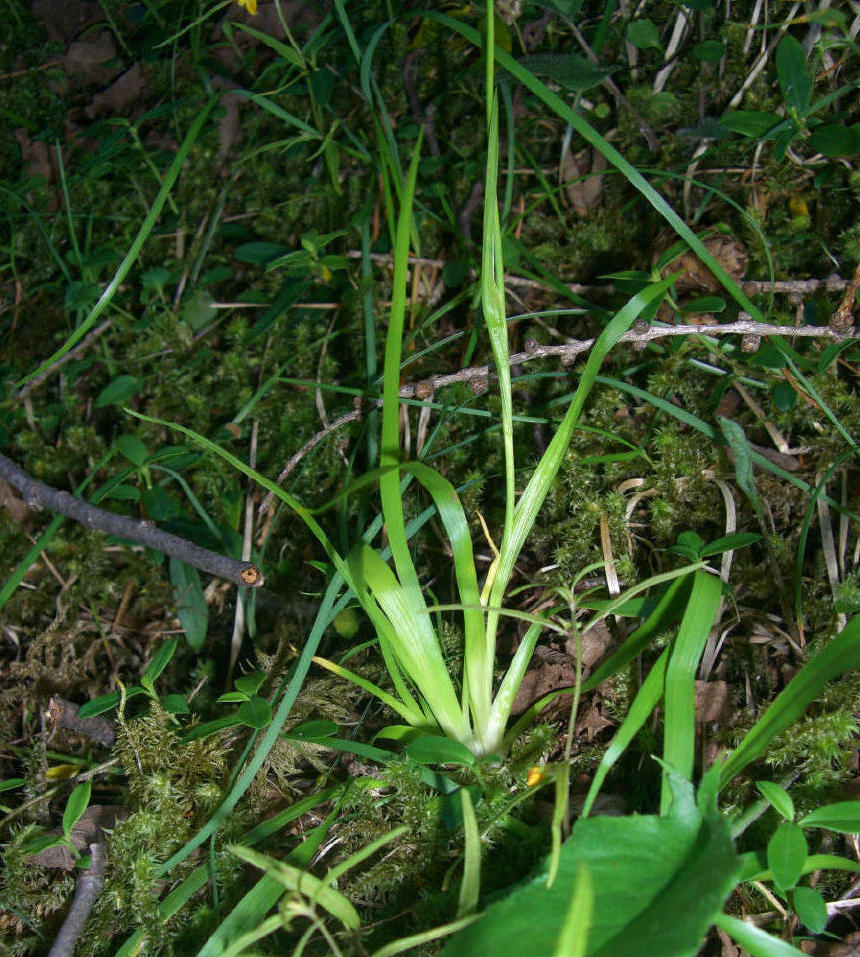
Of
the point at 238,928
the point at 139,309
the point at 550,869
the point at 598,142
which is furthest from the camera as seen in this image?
the point at 139,309

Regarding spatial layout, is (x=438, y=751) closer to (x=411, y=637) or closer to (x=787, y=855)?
(x=411, y=637)

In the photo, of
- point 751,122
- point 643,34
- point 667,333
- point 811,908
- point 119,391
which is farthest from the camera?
A: point 119,391

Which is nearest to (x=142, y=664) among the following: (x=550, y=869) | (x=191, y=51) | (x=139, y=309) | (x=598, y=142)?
(x=139, y=309)

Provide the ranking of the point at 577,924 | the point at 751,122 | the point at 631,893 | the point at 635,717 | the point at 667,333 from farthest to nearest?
1. the point at 751,122
2. the point at 667,333
3. the point at 635,717
4. the point at 631,893
5. the point at 577,924

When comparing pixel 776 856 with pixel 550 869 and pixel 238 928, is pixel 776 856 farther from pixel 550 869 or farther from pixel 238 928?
pixel 238 928

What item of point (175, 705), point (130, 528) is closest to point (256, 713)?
point (175, 705)

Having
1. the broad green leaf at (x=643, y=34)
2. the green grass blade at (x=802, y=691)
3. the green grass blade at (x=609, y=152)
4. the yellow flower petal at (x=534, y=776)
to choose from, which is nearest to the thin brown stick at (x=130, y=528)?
the yellow flower petal at (x=534, y=776)

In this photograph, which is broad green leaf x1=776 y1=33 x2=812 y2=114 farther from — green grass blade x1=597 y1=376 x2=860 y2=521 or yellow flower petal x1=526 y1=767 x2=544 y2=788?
yellow flower petal x1=526 y1=767 x2=544 y2=788

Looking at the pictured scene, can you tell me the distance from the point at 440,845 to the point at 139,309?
157cm

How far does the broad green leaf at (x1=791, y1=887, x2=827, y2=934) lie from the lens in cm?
83

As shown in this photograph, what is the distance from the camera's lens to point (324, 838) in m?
1.07

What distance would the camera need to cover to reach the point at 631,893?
73 cm

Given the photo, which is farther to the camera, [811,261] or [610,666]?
[811,261]

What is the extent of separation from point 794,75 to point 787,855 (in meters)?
1.31
